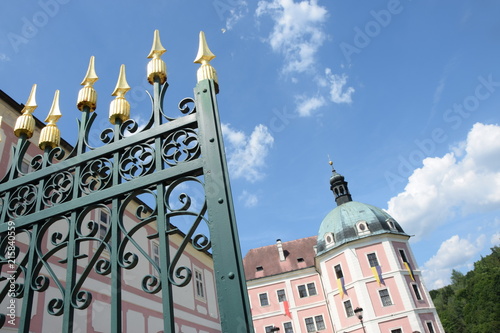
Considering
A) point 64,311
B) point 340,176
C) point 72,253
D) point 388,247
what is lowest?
point 64,311

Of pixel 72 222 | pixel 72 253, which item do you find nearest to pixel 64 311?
pixel 72 253

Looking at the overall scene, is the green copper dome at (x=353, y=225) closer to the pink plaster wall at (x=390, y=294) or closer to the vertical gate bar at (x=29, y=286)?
the pink plaster wall at (x=390, y=294)

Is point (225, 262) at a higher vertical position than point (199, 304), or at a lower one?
lower

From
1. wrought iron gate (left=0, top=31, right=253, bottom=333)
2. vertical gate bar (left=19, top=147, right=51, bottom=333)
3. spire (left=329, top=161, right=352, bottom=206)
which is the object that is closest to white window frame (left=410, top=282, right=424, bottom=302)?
spire (left=329, top=161, right=352, bottom=206)

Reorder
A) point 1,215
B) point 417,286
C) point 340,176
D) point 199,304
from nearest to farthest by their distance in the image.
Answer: point 1,215, point 199,304, point 417,286, point 340,176

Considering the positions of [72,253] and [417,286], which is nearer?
[72,253]

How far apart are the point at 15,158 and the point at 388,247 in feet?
101

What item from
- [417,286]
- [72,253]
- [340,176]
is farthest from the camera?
[340,176]

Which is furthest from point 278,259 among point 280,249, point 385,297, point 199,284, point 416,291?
→ point 199,284

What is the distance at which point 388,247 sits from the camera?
29672 mm

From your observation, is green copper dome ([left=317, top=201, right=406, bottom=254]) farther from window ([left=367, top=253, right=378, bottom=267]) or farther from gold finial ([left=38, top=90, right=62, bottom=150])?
gold finial ([left=38, top=90, right=62, bottom=150])

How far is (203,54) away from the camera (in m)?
2.74

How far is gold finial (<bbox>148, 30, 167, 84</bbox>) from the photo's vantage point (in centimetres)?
270

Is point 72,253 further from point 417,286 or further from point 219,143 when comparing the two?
point 417,286
